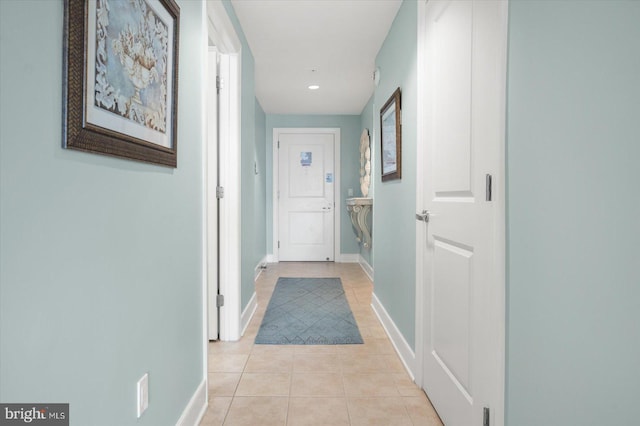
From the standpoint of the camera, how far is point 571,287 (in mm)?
896

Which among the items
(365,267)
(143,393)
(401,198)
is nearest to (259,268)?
(365,267)

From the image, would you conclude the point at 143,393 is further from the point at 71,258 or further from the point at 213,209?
the point at 213,209

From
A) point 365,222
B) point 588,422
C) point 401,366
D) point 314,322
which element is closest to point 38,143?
point 588,422

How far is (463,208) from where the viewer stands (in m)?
1.51

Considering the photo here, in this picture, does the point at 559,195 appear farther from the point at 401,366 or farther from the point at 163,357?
the point at 401,366

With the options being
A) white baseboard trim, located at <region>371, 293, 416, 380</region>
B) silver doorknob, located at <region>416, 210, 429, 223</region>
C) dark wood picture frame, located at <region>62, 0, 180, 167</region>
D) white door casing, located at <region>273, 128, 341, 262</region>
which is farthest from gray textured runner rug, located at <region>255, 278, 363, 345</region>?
dark wood picture frame, located at <region>62, 0, 180, 167</region>

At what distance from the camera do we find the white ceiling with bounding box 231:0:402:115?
2.68 metres

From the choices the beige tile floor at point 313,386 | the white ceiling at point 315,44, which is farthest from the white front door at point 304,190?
the beige tile floor at point 313,386

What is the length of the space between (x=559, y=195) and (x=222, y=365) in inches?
82.1

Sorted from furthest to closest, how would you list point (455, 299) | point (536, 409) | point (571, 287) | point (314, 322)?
point (314, 322) < point (455, 299) < point (536, 409) < point (571, 287)

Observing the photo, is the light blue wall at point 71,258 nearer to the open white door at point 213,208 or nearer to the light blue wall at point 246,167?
the open white door at point 213,208

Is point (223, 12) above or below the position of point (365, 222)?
above

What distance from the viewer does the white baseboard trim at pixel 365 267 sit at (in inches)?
198

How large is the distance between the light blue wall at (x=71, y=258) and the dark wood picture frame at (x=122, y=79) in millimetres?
30
